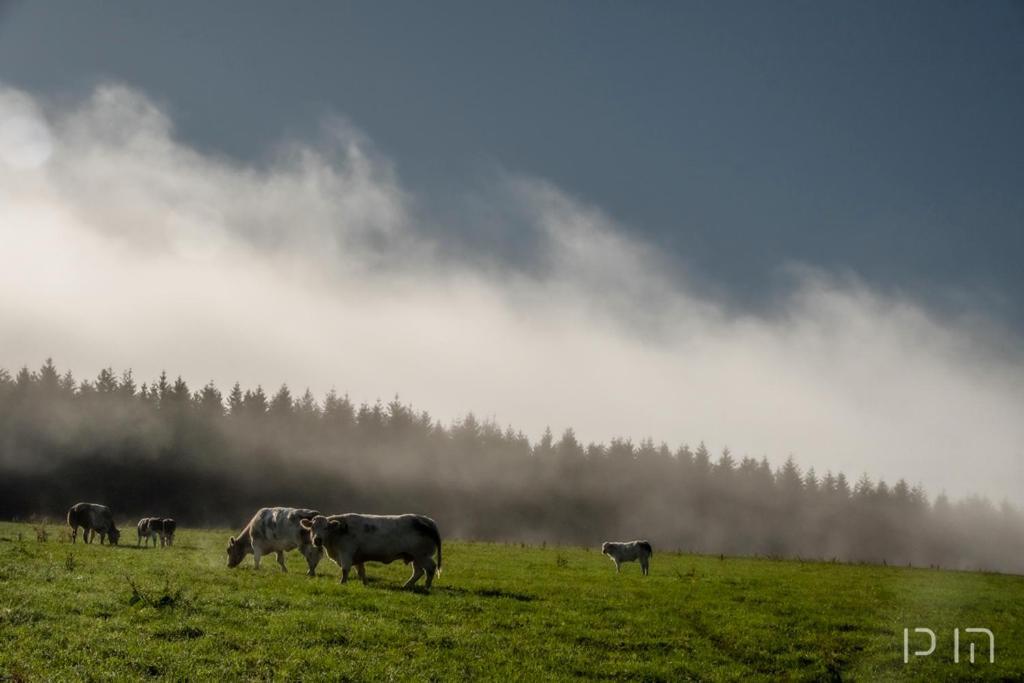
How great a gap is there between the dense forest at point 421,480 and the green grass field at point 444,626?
57300mm

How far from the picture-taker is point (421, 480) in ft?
400

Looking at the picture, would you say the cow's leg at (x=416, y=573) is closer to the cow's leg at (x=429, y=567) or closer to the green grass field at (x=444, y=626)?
the cow's leg at (x=429, y=567)

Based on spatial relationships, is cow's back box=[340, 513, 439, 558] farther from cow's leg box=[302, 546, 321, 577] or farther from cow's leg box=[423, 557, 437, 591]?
cow's leg box=[302, 546, 321, 577]

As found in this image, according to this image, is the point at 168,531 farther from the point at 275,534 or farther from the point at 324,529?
the point at 324,529

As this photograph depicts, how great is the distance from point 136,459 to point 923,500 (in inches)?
6037

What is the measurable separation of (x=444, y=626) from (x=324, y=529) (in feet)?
26.1

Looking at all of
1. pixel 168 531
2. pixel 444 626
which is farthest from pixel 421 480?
pixel 444 626

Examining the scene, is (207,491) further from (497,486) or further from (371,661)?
(371,661)

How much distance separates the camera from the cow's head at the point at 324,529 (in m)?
25.7

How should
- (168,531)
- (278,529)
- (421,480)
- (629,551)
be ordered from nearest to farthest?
(278,529) → (629,551) → (168,531) → (421,480)

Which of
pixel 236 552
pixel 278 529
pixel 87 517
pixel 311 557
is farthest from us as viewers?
pixel 87 517

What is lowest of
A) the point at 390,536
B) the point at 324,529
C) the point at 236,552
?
the point at 236,552

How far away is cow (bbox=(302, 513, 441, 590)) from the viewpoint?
25597 mm

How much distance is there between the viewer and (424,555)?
25.8 metres
